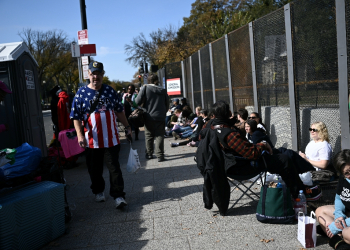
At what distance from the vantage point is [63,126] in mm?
7816

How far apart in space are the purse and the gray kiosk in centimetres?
448

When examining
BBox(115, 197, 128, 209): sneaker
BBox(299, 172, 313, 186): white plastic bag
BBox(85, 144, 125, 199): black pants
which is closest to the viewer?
BBox(299, 172, 313, 186): white plastic bag

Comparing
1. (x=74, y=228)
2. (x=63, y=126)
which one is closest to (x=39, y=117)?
(x=63, y=126)

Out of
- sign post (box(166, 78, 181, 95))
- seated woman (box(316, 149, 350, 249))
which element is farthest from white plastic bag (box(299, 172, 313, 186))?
sign post (box(166, 78, 181, 95))

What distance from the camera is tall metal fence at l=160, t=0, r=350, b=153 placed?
451 cm

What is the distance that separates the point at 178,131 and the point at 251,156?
731cm

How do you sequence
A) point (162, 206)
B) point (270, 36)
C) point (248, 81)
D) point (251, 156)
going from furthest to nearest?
point (248, 81) < point (270, 36) < point (162, 206) < point (251, 156)

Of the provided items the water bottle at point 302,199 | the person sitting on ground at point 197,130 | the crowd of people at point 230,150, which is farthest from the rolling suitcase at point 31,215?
the person sitting on ground at point 197,130

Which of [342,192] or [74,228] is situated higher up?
[342,192]

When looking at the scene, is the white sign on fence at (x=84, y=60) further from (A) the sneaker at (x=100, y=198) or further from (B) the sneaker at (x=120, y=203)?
(B) the sneaker at (x=120, y=203)

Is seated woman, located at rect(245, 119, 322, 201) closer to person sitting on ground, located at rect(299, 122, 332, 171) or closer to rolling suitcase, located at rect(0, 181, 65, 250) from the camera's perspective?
person sitting on ground, located at rect(299, 122, 332, 171)

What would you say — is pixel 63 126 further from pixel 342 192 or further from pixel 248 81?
pixel 342 192

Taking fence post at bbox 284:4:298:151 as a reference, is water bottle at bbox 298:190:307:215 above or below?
below

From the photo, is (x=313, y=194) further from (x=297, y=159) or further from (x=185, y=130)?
(x=185, y=130)
